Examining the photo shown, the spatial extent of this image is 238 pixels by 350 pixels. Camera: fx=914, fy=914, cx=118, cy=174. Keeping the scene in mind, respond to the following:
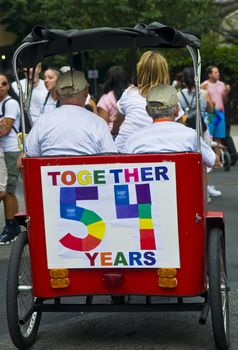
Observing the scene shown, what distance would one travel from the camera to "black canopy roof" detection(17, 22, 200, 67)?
17.7ft

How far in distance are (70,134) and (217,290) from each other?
1.34m

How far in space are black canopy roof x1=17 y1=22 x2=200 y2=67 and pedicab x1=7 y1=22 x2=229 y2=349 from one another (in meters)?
0.02

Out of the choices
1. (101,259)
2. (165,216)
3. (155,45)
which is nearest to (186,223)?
(165,216)

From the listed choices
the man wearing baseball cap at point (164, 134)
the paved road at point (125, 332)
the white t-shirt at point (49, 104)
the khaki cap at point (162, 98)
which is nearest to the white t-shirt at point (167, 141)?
the man wearing baseball cap at point (164, 134)

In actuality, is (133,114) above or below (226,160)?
above

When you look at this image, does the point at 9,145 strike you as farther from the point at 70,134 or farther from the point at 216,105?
the point at 216,105

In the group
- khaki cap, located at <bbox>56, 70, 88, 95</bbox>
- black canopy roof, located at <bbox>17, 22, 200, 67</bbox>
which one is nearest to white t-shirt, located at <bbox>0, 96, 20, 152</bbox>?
black canopy roof, located at <bbox>17, 22, 200, 67</bbox>

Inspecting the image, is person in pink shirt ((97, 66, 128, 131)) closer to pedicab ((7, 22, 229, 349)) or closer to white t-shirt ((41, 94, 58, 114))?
white t-shirt ((41, 94, 58, 114))

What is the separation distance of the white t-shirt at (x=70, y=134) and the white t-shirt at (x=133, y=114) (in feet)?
5.00

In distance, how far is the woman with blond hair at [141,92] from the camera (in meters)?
6.56

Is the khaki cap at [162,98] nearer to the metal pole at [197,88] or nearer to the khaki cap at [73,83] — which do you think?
the metal pole at [197,88]

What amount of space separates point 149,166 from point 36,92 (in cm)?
576

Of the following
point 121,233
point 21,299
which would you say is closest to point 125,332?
point 21,299

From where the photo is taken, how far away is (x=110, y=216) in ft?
17.3
